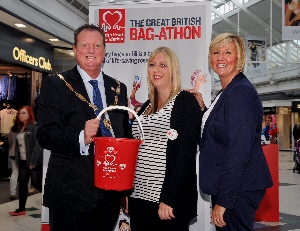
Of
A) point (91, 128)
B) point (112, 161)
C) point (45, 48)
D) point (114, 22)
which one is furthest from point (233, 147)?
point (45, 48)

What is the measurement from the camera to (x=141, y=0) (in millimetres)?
3541

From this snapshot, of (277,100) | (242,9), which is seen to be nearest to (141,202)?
(242,9)

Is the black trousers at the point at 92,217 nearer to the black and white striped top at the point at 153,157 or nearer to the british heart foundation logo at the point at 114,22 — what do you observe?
the black and white striped top at the point at 153,157

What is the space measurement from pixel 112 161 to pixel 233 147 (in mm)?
579

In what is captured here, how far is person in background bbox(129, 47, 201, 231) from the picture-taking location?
206cm

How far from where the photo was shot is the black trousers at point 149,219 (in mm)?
2117

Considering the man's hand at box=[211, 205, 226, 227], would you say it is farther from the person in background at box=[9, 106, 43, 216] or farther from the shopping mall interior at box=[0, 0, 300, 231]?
the person in background at box=[9, 106, 43, 216]

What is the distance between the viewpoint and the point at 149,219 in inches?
85.8

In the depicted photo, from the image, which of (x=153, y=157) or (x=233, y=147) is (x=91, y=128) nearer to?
(x=153, y=157)

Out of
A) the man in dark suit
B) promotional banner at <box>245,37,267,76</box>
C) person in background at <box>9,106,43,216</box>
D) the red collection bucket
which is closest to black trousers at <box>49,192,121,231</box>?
the man in dark suit

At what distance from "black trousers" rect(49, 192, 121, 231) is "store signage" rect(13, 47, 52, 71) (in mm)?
7413

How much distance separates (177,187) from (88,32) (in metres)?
0.90

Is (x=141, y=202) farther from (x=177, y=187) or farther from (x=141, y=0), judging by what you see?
(x=141, y=0)

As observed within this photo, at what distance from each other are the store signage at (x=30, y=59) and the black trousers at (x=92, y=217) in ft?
24.3
